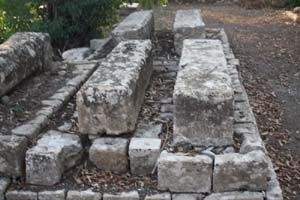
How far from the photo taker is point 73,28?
6445 mm

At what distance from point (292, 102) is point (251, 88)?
21.3 inches

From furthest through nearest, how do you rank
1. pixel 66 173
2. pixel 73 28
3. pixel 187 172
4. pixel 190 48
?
pixel 73 28, pixel 190 48, pixel 66 173, pixel 187 172

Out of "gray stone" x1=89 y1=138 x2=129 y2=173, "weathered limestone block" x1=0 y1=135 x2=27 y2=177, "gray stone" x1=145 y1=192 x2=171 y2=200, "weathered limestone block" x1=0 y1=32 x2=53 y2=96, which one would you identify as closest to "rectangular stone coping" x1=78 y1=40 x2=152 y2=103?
"gray stone" x1=89 y1=138 x2=129 y2=173

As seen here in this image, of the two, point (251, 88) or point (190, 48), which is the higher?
point (190, 48)

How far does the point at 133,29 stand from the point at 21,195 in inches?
112

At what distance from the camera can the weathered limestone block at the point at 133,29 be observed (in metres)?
5.32

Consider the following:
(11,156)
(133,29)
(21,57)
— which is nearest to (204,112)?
(11,156)

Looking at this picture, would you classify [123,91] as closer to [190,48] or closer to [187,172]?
[187,172]

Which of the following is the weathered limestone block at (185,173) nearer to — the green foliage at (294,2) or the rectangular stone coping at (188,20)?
the rectangular stone coping at (188,20)

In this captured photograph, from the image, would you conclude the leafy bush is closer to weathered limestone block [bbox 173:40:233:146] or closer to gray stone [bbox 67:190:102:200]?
weathered limestone block [bbox 173:40:233:146]

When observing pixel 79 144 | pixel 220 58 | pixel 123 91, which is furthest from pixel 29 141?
pixel 220 58

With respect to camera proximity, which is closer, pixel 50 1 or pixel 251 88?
pixel 251 88

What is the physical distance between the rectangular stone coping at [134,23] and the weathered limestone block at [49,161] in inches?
97.2

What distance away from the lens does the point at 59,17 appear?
6.32 m
